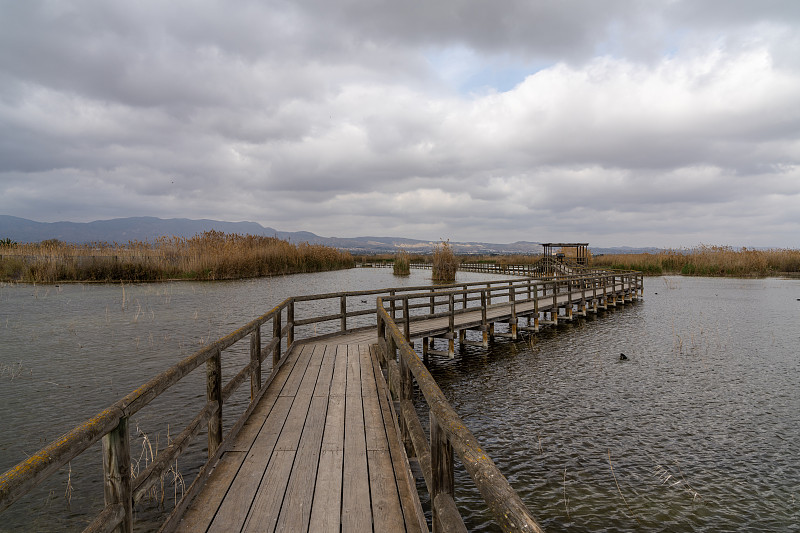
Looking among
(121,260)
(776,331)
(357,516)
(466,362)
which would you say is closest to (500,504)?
(357,516)

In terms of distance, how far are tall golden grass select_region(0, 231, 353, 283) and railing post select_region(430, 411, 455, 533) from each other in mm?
32823

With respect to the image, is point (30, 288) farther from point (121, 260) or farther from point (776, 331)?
point (776, 331)

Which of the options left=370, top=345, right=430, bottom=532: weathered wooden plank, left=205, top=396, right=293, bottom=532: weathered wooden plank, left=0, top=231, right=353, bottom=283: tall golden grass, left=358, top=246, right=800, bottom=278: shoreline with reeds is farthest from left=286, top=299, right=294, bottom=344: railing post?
left=358, top=246, right=800, bottom=278: shoreline with reeds

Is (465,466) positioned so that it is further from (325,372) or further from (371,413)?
(325,372)

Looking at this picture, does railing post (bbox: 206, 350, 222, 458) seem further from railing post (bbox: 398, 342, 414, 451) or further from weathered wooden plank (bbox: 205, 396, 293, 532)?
railing post (bbox: 398, 342, 414, 451)

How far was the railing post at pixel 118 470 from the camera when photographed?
2.77 metres

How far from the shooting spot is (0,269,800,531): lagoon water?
564cm

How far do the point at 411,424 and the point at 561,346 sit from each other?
12.3m

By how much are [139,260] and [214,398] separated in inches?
1219

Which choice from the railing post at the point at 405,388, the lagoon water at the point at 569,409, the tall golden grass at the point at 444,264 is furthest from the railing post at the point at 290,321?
the tall golden grass at the point at 444,264

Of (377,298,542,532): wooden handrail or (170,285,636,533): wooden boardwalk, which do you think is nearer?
(377,298,542,532): wooden handrail

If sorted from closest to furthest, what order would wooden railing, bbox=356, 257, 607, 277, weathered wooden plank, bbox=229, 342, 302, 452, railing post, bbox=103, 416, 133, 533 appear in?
1. railing post, bbox=103, 416, 133, 533
2. weathered wooden plank, bbox=229, 342, 302, 452
3. wooden railing, bbox=356, 257, 607, 277

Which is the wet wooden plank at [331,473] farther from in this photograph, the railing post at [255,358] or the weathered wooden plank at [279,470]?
the railing post at [255,358]

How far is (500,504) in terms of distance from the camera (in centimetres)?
180
